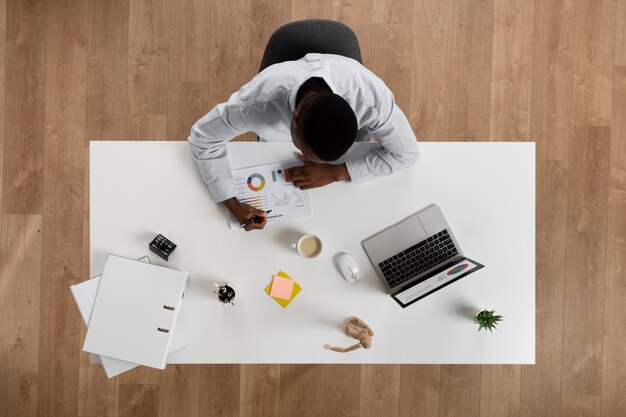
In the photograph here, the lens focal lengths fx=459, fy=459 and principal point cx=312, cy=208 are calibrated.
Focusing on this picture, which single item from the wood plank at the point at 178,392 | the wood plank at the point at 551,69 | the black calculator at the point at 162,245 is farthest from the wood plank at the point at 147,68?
the wood plank at the point at 551,69

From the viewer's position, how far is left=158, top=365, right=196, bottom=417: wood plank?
2168 millimetres

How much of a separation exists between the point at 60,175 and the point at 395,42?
1709mm

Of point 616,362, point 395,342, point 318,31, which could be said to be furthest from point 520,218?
point 616,362

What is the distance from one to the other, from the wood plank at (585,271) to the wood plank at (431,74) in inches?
25.7

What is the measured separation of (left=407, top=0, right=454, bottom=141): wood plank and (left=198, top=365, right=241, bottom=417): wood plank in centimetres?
146

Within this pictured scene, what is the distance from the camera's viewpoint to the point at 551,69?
7.23 ft

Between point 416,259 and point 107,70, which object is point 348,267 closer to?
point 416,259

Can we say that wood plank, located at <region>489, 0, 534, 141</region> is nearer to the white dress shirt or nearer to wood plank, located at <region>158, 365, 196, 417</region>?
the white dress shirt

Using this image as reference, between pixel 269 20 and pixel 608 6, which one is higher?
pixel 608 6

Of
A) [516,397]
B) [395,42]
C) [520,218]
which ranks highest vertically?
[395,42]

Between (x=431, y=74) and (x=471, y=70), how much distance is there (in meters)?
0.19

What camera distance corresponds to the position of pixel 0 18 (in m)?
2.18

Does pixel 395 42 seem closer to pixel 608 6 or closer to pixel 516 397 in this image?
pixel 608 6

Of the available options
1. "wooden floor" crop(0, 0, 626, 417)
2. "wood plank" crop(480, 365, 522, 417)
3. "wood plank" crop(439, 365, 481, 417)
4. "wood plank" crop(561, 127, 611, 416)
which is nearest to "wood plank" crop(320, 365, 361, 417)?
"wooden floor" crop(0, 0, 626, 417)
